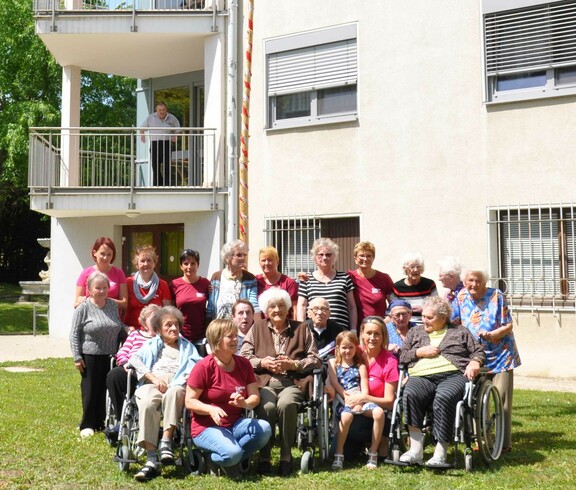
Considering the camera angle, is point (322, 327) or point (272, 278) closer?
point (322, 327)

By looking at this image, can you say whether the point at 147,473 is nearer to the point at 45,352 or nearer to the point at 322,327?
the point at 322,327

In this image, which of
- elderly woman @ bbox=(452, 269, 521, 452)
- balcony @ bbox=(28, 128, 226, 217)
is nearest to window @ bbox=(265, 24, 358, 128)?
balcony @ bbox=(28, 128, 226, 217)

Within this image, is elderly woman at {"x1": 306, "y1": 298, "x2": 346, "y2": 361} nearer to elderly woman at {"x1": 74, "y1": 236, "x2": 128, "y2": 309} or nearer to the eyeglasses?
the eyeglasses

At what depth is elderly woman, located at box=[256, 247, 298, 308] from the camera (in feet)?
25.9

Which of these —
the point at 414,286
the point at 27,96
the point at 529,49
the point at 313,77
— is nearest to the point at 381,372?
the point at 414,286

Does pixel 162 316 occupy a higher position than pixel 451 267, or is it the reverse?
pixel 451 267

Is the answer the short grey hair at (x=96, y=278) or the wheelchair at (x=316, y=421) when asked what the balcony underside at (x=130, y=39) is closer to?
the short grey hair at (x=96, y=278)

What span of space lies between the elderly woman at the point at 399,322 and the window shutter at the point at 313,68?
7.18 meters

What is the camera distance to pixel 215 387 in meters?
6.61

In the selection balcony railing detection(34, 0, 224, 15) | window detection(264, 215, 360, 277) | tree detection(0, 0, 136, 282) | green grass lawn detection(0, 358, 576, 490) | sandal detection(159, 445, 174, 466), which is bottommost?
green grass lawn detection(0, 358, 576, 490)

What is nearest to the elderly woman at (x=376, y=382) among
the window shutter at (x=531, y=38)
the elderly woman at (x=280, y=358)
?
the elderly woman at (x=280, y=358)

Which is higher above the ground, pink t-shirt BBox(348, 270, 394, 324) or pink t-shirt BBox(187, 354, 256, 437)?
pink t-shirt BBox(348, 270, 394, 324)

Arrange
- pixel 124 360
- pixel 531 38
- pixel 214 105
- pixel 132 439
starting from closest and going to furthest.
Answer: pixel 132 439, pixel 124 360, pixel 531 38, pixel 214 105

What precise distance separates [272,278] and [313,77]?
7.15 metres
